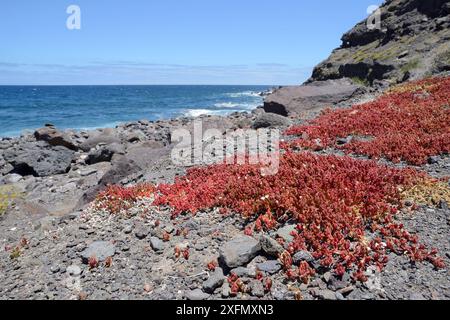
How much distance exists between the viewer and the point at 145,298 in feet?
23.3

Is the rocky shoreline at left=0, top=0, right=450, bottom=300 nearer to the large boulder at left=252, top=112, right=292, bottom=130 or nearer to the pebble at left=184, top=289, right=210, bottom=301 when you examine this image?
the pebble at left=184, top=289, right=210, bottom=301

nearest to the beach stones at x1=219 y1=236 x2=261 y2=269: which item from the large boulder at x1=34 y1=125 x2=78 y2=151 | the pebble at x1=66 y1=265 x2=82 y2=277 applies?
the pebble at x1=66 y1=265 x2=82 y2=277

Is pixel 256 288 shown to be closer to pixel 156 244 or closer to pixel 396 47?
pixel 156 244

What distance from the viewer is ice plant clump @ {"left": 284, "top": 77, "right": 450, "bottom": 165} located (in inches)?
509

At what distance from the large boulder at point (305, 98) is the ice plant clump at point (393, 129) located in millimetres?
6705

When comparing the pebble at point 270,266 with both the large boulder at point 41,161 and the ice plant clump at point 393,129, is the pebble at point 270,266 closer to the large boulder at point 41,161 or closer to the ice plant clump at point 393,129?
the ice plant clump at point 393,129

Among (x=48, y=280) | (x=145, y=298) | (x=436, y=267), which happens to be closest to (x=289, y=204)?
(x=436, y=267)

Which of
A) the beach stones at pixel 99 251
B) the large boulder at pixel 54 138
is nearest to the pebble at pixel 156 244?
the beach stones at pixel 99 251

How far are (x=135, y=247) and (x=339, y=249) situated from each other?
438 cm

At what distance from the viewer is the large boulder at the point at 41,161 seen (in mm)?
23812

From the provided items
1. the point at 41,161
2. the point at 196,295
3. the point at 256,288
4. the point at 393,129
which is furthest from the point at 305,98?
the point at 196,295

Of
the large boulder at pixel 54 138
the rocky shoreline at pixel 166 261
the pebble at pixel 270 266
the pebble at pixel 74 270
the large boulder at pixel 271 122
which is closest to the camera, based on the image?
the rocky shoreline at pixel 166 261
